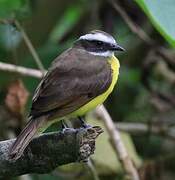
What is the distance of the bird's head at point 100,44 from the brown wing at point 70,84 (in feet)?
0.32

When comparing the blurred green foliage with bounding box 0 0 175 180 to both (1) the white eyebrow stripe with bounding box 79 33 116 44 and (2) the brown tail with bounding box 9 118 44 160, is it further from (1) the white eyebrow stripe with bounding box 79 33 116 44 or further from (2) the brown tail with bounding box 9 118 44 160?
(2) the brown tail with bounding box 9 118 44 160

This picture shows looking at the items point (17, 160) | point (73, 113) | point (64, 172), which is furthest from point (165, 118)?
point (17, 160)

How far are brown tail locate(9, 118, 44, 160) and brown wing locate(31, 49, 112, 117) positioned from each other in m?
A: 0.06

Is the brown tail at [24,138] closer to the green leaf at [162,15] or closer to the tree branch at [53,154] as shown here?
the tree branch at [53,154]

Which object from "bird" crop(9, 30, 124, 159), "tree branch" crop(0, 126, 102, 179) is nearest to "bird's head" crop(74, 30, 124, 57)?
"bird" crop(9, 30, 124, 159)

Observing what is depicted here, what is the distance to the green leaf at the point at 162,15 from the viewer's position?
11.9ft

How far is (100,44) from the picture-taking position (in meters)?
4.52

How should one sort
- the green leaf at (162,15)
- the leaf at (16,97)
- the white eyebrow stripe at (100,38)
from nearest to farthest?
the green leaf at (162,15) < the white eyebrow stripe at (100,38) < the leaf at (16,97)

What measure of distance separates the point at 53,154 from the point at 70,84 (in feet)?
2.24

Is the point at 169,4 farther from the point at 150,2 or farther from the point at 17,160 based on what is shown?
the point at 17,160

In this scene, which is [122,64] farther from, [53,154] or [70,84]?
[53,154]

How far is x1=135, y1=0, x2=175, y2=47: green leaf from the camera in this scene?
3617mm

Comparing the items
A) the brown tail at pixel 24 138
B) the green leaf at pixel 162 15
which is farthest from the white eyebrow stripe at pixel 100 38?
the brown tail at pixel 24 138

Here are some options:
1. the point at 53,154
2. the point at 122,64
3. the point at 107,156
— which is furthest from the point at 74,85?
the point at 122,64
